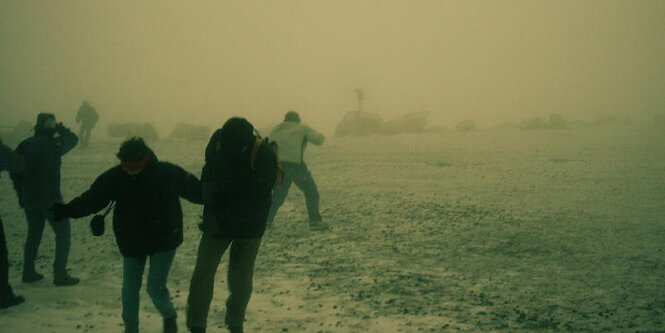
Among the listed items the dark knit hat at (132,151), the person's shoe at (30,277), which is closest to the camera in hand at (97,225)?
the dark knit hat at (132,151)

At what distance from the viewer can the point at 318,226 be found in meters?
9.92

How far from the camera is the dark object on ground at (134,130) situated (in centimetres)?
3228

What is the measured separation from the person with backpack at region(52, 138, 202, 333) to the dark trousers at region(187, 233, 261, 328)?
0.26m

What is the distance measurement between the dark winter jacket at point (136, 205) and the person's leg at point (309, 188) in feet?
16.9

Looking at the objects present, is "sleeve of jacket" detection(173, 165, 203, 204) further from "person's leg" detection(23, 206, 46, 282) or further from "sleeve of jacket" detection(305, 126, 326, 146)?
"sleeve of jacket" detection(305, 126, 326, 146)

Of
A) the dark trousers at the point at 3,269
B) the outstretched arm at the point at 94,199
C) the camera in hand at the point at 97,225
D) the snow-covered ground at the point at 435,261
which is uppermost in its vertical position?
the outstretched arm at the point at 94,199

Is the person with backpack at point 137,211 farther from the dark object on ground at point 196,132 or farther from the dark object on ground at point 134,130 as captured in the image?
the dark object on ground at point 196,132

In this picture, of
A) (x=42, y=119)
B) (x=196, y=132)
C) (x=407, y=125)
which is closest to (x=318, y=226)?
(x=42, y=119)

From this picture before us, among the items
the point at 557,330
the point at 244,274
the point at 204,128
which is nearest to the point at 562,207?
the point at 557,330

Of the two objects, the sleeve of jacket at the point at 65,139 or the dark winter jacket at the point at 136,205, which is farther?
the sleeve of jacket at the point at 65,139

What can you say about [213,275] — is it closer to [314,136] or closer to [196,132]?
[314,136]

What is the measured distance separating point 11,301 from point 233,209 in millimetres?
2972

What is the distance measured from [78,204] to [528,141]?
2318 centimetres

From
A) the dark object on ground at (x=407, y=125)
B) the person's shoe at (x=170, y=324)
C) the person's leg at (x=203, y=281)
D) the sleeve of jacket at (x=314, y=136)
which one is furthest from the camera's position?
the dark object on ground at (x=407, y=125)
